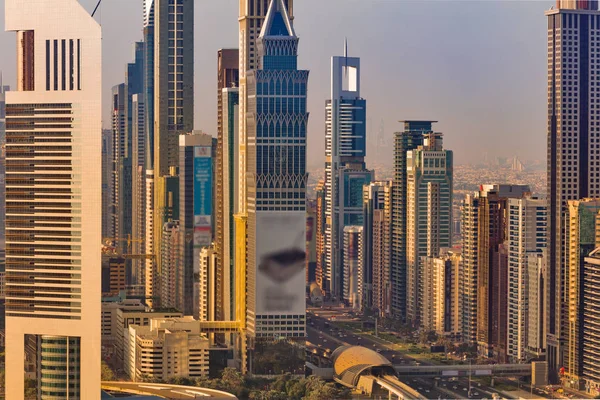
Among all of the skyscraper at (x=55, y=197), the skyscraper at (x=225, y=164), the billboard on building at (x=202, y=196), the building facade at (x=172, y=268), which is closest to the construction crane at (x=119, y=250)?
the building facade at (x=172, y=268)

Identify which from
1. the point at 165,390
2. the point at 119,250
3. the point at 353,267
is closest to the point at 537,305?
the point at 165,390

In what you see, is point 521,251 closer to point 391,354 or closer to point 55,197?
point 391,354

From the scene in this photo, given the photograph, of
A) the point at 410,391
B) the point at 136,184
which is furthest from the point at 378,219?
the point at 410,391

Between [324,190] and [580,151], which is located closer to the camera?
[580,151]

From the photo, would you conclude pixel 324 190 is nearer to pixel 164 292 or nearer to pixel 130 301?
pixel 164 292

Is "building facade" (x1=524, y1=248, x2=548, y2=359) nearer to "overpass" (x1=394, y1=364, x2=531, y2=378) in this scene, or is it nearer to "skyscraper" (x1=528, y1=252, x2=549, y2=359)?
"skyscraper" (x1=528, y1=252, x2=549, y2=359)

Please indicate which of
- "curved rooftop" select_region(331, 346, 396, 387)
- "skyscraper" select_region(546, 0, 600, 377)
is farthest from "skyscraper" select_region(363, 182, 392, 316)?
"curved rooftop" select_region(331, 346, 396, 387)
